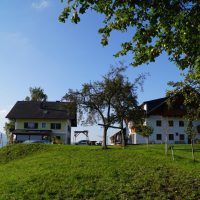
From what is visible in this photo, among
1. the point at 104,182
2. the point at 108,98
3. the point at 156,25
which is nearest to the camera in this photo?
the point at 156,25

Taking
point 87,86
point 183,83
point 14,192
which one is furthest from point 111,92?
point 14,192

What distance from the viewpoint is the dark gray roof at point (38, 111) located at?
265ft

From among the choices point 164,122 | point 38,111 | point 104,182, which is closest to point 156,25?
point 104,182

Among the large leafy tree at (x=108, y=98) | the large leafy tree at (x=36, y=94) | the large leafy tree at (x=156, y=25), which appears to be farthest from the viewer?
the large leafy tree at (x=36, y=94)

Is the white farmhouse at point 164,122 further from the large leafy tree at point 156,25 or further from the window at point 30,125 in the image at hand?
the large leafy tree at point 156,25

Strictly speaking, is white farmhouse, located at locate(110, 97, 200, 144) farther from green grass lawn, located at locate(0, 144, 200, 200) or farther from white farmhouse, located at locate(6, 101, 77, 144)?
green grass lawn, located at locate(0, 144, 200, 200)

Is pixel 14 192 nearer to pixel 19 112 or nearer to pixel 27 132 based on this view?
pixel 27 132

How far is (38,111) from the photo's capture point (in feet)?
271

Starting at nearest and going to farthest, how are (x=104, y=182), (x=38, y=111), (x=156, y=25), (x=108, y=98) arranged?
(x=156, y=25)
(x=104, y=182)
(x=108, y=98)
(x=38, y=111)

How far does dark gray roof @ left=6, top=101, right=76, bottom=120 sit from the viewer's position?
8088 centimetres

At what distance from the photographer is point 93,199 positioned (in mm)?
17359

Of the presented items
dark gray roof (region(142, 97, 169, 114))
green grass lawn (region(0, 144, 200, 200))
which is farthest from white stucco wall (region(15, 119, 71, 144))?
green grass lawn (region(0, 144, 200, 200))

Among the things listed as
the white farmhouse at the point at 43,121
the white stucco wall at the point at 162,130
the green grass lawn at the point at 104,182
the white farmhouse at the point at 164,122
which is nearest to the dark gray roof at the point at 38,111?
the white farmhouse at the point at 43,121

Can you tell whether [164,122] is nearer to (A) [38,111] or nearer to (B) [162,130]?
(B) [162,130]
